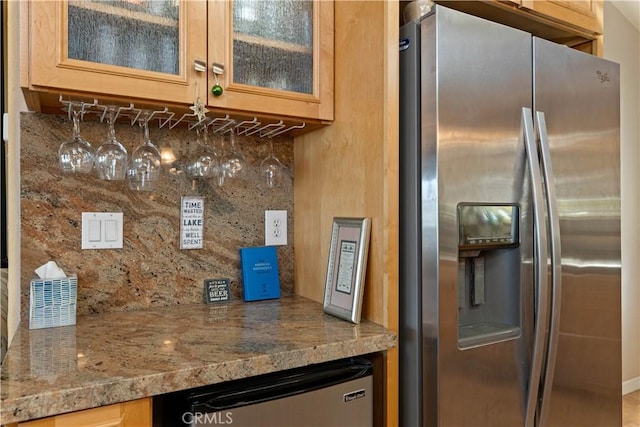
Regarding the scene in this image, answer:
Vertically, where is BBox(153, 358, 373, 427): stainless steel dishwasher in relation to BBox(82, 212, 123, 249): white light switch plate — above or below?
below

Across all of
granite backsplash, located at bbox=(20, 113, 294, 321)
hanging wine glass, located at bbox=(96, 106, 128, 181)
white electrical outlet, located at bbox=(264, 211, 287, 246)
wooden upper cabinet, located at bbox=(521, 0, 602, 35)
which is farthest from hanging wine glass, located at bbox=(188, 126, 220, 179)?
wooden upper cabinet, located at bbox=(521, 0, 602, 35)

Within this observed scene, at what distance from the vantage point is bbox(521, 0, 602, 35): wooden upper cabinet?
1640 mm

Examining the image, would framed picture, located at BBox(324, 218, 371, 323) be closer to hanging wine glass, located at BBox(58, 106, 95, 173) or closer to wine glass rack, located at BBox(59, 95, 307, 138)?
wine glass rack, located at BBox(59, 95, 307, 138)

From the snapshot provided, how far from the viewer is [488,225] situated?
135cm

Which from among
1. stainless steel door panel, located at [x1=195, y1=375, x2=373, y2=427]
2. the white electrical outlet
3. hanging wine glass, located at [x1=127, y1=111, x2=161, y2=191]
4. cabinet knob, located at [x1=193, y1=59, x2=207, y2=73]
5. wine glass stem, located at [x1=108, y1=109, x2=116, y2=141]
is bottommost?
stainless steel door panel, located at [x1=195, y1=375, x2=373, y2=427]

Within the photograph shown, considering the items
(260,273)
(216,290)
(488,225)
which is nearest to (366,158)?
(488,225)

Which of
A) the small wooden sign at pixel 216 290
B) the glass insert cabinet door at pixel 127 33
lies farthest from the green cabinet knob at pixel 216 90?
the small wooden sign at pixel 216 290

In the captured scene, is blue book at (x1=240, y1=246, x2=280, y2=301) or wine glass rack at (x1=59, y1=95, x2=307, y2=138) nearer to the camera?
wine glass rack at (x1=59, y1=95, x2=307, y2=138)

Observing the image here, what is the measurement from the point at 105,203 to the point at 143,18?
62 cm

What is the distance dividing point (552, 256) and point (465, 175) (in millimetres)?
412

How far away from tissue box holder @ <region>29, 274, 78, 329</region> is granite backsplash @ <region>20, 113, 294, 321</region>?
13cm

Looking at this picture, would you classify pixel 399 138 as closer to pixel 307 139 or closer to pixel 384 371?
pixel 307 139

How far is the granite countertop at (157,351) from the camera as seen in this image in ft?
2.92

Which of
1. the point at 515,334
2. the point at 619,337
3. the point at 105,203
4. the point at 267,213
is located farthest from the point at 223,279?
the point at 619,337
